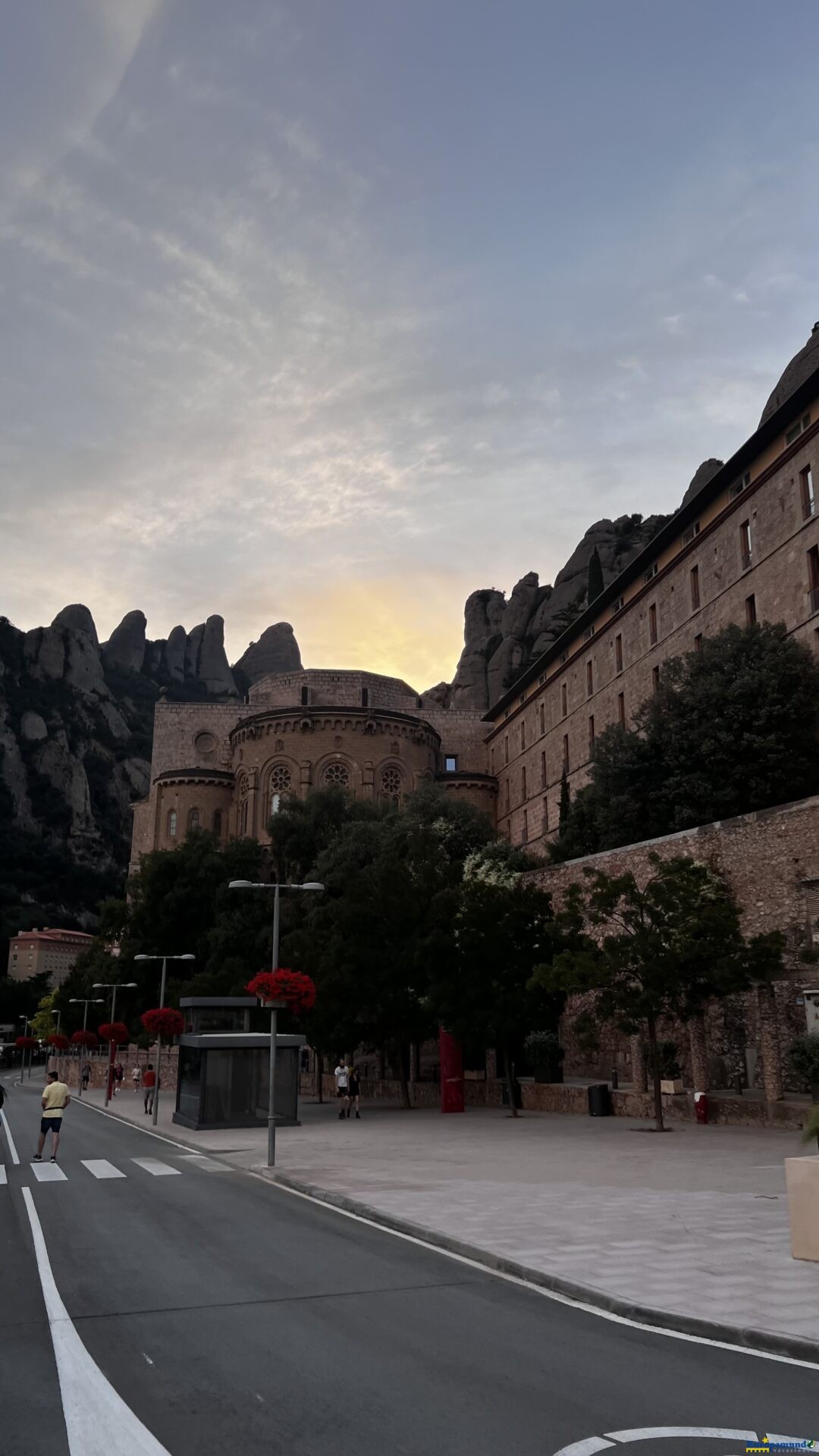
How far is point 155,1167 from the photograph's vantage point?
20281mm

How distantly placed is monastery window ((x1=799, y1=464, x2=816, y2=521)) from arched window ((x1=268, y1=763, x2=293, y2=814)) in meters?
44.3

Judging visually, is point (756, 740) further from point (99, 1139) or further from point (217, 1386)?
point (217, 1386)

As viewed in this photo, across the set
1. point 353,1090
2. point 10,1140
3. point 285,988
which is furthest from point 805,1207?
point 353,1090

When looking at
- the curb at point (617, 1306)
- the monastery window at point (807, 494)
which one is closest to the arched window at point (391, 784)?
the monastery window at point (807, 494)

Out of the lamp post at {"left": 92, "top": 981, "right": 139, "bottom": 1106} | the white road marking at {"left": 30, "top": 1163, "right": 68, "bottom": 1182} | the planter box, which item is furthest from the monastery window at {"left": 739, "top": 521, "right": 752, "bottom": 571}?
the lamp post at {"left": 92, "top": 981, "right": 139, "bottom": 1106}

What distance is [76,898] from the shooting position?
15275 cm

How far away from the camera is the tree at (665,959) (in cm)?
2486

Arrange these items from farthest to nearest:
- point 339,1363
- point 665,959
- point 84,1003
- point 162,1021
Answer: point 84,1003, point 162,1021, point 665,959, point 339,1363

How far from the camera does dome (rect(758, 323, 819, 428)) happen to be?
65.9 m

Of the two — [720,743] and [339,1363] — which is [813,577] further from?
[339,1363]

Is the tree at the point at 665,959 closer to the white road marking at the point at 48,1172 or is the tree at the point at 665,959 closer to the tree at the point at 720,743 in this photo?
the tree at the point at 720,743

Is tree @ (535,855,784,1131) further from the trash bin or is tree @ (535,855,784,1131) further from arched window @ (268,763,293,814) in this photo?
arched window @ (268,763,293,814)

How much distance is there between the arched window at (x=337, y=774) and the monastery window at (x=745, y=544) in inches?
1502

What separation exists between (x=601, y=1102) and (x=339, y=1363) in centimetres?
2336
